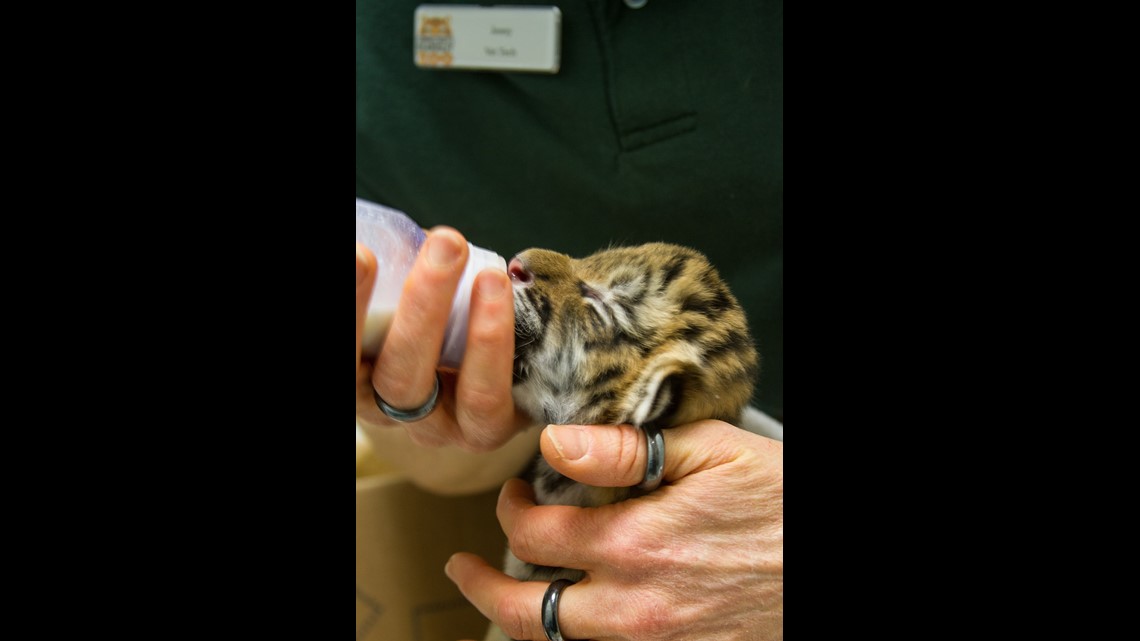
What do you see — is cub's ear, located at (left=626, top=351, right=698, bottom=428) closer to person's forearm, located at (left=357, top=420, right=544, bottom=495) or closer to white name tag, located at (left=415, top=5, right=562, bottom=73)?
person's forearm, located at (left=357, top=420, right=544, bottom=495)

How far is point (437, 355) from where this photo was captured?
0.68 m

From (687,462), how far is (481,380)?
23 cm

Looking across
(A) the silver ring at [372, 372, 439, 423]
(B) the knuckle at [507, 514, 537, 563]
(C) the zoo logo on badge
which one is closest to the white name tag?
(C) the zoo logo on badge

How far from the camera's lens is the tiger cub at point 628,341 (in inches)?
28.3

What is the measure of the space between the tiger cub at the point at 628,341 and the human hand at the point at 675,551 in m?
0.03

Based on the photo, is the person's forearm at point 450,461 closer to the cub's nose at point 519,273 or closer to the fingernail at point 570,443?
the fingernail at point 570,443

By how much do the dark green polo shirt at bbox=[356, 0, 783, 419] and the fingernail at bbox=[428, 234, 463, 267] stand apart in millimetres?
52

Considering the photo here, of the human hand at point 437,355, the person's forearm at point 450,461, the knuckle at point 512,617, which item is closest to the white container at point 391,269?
the human hand at point 437,355

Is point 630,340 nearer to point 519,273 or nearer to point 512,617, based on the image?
point 519,273

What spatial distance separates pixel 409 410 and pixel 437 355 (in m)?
0.08

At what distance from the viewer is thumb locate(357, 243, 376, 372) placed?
631mm

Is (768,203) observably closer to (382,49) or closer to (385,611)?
(382,49)

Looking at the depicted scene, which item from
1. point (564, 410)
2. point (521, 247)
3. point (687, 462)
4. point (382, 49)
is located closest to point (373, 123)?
point (382, 49)

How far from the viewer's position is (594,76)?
717mm
